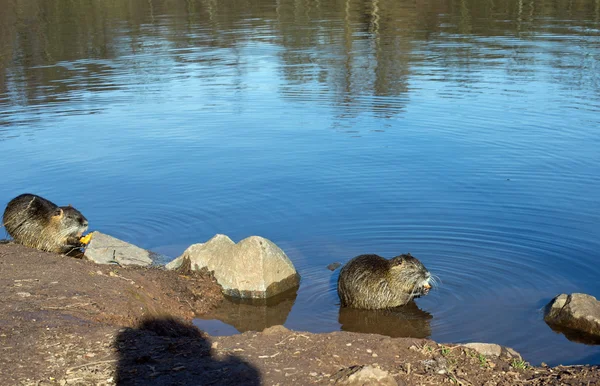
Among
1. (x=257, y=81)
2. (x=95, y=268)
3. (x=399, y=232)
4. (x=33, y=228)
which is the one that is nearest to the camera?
(x=95, y=268)

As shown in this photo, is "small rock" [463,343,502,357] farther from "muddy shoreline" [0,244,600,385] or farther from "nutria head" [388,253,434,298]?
"nutria head" [388,253,434,298]

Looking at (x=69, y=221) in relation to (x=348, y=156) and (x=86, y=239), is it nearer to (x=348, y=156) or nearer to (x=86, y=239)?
(x=86, y=239)

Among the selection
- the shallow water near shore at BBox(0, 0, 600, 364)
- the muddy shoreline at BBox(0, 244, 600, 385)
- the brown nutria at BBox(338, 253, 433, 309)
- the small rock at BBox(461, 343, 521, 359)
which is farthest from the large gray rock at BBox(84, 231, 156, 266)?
the small rock at BBox(461, 343, 521, 359)

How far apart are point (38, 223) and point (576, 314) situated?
695 cm

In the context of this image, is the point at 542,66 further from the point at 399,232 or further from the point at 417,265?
the point at 417,265

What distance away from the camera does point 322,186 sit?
14133 mm

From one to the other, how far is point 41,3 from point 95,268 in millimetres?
43532

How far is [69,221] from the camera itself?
11.0 m

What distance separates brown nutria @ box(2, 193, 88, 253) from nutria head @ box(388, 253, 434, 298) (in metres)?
4.27

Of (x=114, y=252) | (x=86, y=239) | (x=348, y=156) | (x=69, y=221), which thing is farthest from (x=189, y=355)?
(x=348, y=156)

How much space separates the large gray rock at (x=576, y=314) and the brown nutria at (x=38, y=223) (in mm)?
6173

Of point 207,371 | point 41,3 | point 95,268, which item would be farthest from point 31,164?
point 41,3

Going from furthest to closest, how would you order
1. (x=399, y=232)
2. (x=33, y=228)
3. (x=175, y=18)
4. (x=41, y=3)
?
(x=41, y=3) < (x=175, y=18) < (x=399, y=232) < (x=33, y=228)

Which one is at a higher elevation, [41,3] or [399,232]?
[41,3]
